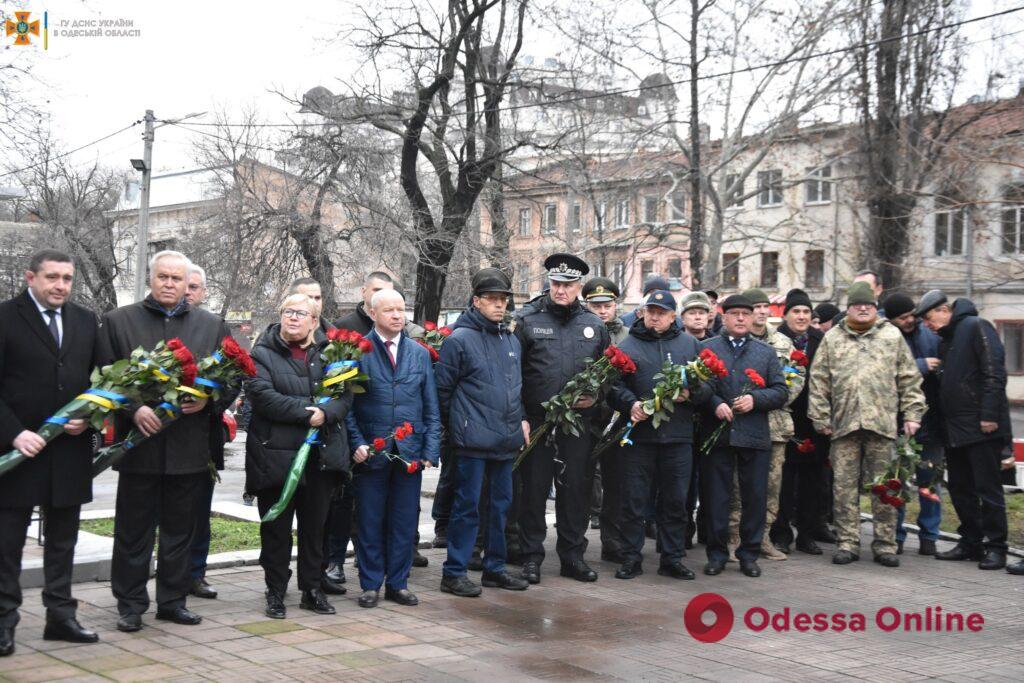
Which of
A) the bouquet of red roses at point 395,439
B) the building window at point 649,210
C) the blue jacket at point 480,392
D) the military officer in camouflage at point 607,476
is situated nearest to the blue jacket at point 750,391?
the military officer in camouflage at point 607,476

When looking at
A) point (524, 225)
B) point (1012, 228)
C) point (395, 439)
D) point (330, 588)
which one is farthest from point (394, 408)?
point (524, 225)

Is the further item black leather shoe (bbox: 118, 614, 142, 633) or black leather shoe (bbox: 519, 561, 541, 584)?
black leather shoe (bbox: 519, 561, 541, 584)

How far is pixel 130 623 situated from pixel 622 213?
102 ft

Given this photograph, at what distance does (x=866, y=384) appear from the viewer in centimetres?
929

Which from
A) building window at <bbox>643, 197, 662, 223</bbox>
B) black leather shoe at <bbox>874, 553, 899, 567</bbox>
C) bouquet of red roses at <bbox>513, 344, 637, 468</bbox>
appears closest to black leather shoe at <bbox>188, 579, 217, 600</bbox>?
bouquet of red roses at <bbox>513, 344, 637, 468</bbox>

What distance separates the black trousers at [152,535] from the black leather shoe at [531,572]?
2.56m

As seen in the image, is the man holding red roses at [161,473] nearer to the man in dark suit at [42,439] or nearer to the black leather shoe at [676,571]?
the man in dark suit at [42,439]

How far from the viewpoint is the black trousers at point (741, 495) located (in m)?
8.84

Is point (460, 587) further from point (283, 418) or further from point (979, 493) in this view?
point (979, 493)

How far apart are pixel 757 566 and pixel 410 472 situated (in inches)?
125

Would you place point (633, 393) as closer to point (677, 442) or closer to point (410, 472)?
point (677, 442)

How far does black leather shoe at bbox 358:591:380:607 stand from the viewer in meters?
7.25

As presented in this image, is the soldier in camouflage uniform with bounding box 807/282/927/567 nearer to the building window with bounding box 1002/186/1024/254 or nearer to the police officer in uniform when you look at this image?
the police officer in uniform

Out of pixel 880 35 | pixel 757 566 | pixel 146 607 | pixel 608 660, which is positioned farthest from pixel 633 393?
pixel 880 35
